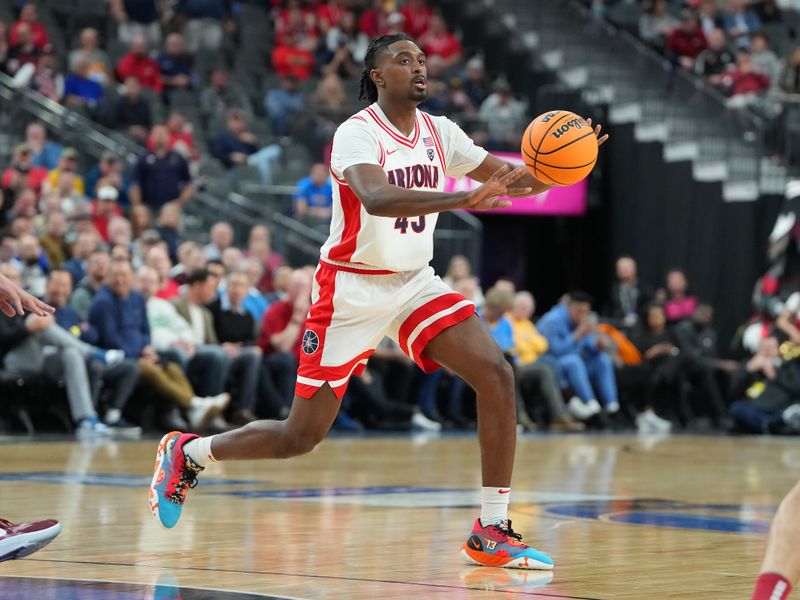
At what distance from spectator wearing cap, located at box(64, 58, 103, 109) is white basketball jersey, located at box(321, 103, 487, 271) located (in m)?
12.2

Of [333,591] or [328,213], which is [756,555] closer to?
[333,591]

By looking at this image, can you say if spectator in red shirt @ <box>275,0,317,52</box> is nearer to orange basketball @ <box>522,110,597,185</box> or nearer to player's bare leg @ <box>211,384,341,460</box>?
player's bare leg @ <box>211,384,341,460</box>

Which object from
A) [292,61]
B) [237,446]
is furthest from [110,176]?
[237,446]

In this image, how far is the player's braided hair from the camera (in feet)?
20.4

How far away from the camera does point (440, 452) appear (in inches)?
477

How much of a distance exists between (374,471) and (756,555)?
4350 millimetres

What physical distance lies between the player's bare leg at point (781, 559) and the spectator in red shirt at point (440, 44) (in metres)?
18.7

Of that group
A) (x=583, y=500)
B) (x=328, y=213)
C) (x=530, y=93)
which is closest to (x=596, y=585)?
(x=583, y=500)

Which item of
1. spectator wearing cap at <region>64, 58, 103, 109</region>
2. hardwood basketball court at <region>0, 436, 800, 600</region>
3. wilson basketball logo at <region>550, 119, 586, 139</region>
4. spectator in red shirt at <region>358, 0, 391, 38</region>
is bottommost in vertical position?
hardwood basketball court at <region>0, 436, 800, 600</region>

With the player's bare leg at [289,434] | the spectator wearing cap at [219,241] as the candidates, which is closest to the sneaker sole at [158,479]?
the player's bare leg at [289,434]

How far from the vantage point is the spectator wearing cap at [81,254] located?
13.9 meters

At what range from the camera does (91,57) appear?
1820cm

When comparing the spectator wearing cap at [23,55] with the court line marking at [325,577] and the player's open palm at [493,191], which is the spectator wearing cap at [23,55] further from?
the player's open palm at [493,191]

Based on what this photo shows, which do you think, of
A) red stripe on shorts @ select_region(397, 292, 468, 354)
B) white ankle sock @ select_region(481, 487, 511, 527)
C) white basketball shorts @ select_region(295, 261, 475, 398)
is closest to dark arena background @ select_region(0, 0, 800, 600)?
white ankle sock @ select_region(481, 487, 511, 527)
